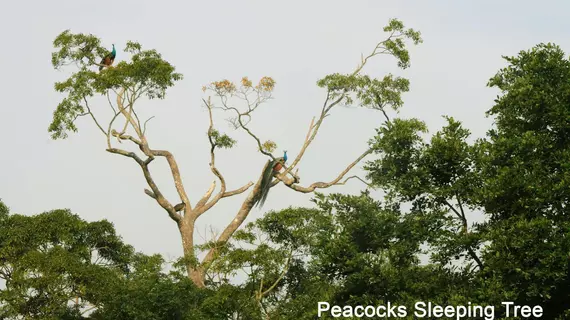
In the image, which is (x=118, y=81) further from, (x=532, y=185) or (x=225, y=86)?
(x=532, y=185)

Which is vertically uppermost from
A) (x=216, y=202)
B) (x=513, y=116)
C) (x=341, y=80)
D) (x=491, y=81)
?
(x=341, y=80)

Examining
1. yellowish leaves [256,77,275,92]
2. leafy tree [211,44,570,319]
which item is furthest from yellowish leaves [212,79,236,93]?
leafy tree [211,44,570,319]

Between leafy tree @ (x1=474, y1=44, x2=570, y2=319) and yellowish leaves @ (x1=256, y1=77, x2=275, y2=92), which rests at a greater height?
yellowish leaves @ (x1=256, y1=77, x2=275, y2=92)

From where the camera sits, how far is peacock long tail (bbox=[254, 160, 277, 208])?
83.2ft

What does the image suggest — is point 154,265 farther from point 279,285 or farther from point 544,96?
point 544,96

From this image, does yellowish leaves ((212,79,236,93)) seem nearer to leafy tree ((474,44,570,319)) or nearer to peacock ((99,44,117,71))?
peacock ((99,44,117,71))

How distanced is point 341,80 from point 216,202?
233 inches

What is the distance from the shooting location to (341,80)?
25984 millimetres

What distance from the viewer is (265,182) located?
84.9ft

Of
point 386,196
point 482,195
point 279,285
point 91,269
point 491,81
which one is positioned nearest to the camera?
point 482,195

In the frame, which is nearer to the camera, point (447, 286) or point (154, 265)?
point (447, 286)

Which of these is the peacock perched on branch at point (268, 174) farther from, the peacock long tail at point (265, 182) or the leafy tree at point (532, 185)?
the leafy tree at point (532, 185)

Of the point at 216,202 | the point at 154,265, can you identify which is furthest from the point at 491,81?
the point at 216,202

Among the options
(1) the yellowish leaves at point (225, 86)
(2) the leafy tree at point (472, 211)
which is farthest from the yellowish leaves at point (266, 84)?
(2) the leafy tree at point (472, 211)
